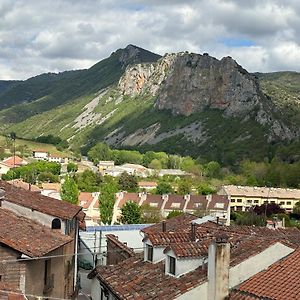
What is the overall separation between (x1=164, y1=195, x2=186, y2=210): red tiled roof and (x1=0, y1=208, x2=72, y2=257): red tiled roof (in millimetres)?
71778

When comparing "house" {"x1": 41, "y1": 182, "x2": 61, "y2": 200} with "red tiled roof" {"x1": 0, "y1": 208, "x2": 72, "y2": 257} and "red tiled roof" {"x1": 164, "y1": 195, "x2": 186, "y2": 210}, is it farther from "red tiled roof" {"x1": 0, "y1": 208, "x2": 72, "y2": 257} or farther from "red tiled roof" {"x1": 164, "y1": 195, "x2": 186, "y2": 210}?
"red tiled roof" {"x1": 0, "y1": 208, "x2": 72, "y2": 257}

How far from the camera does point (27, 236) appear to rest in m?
16.9

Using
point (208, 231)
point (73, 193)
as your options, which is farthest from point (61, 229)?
point (73, 193)

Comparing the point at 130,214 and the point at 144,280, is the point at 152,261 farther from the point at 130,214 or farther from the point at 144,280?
the point at 130,214

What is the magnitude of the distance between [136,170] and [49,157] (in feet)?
104

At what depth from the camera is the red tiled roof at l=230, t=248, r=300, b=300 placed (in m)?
13.6

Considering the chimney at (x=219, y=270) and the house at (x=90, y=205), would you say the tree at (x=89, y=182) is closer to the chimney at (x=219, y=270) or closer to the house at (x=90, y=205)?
the house at (x=90, y=205)

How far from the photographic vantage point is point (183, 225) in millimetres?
25531

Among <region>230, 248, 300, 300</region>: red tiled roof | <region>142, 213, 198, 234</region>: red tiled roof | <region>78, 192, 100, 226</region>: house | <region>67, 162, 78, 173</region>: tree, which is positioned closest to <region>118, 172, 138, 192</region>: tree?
<region>78, 192, 100, 226</region>: house

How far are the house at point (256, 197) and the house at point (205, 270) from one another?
8907 centimetres

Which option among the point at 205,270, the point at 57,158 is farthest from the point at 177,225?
the point at 57,158

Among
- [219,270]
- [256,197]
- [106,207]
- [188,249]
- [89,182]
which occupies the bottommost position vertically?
[256,197]

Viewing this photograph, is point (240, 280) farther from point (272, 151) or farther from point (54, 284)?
point (272, 151)

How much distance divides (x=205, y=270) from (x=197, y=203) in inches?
3071
